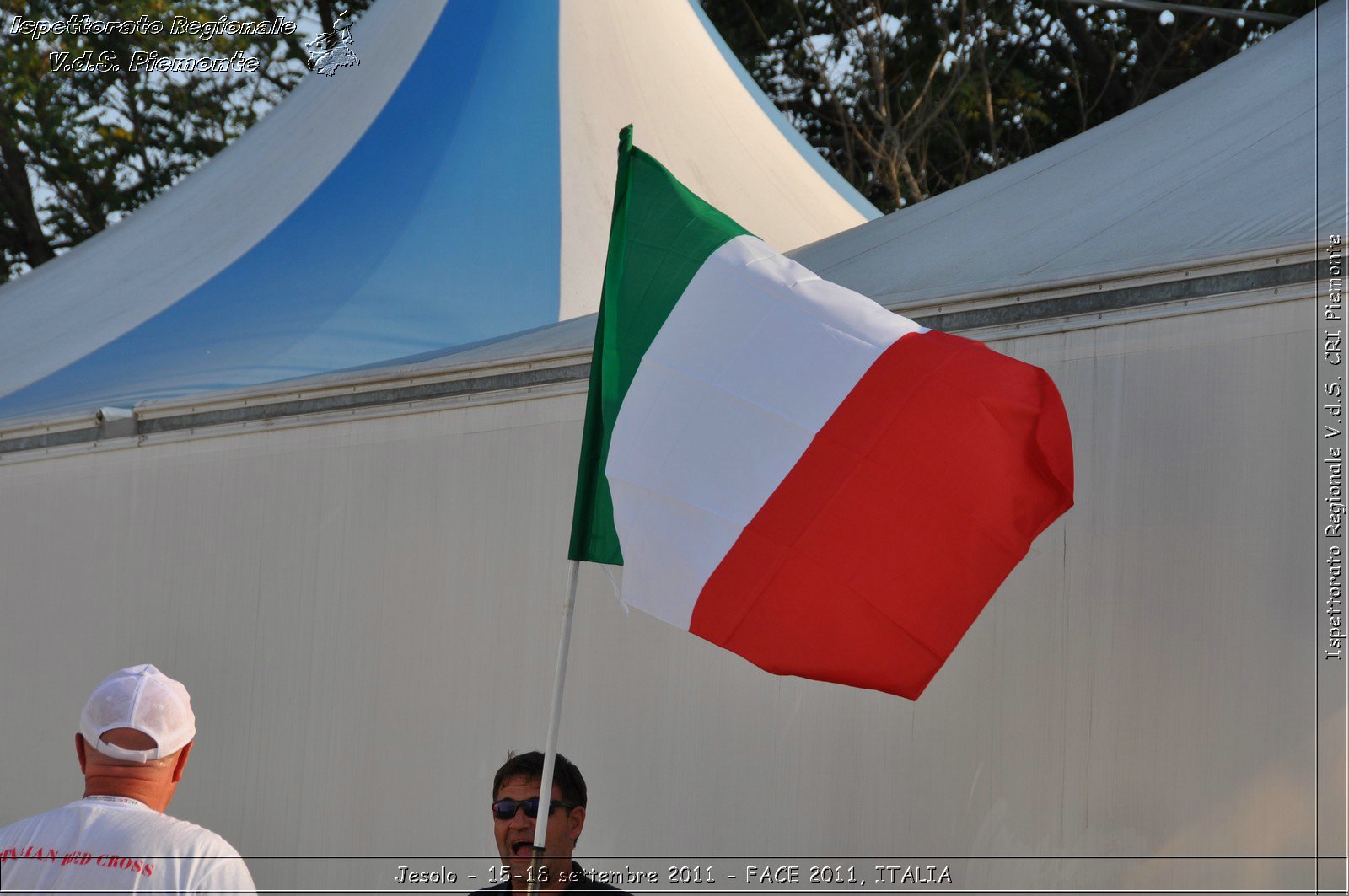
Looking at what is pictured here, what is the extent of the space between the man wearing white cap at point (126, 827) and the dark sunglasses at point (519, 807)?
0.91 metres

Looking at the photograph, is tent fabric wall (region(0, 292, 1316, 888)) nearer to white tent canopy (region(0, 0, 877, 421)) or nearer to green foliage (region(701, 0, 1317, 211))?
white tent canopy (region(0, 0, 877, 421))

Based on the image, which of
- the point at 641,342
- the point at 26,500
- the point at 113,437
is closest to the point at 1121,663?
→ the point at 641,342

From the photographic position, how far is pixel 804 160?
734 centimetres

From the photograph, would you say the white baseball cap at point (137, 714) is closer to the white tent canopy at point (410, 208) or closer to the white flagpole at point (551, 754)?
the white flagpole at point (551, 754)

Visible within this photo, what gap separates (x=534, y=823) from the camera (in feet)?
9.50

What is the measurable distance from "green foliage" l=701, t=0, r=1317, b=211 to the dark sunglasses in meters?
8.81

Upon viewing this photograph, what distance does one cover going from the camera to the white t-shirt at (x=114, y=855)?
194 cm

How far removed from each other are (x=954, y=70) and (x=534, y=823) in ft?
32.2

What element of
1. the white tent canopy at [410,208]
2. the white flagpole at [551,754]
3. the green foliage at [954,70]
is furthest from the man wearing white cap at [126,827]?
the green foliage at [954,70]

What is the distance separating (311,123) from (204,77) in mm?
7104

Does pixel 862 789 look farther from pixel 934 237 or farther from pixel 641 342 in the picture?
pixel 934 237

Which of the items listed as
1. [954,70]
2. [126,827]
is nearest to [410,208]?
[126,827]

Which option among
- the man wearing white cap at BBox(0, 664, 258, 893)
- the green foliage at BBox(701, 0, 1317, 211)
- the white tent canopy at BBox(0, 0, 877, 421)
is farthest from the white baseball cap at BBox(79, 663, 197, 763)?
the green foliage at BBox(701, 0, 1317, 211)

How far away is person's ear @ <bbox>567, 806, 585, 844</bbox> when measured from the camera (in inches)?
115
